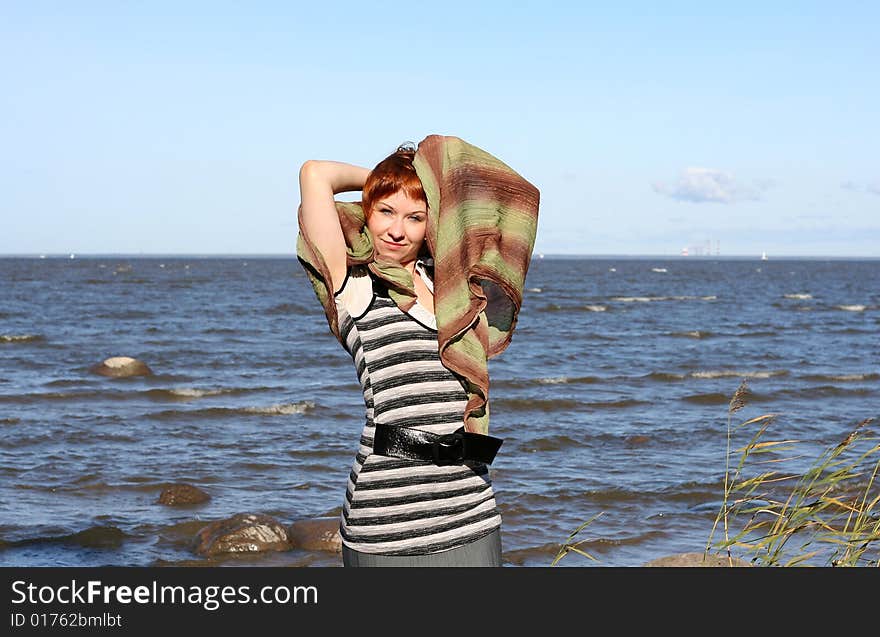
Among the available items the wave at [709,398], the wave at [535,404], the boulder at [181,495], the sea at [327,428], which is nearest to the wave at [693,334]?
Result: the sea at [327,428]

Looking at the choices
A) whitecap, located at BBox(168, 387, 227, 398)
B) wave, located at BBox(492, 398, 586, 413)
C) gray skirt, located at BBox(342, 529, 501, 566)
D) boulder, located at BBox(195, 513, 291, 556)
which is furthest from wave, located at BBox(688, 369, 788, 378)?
gray skirt, located at BBox(342, 529, 501, 566)

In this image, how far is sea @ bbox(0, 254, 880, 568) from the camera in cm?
873

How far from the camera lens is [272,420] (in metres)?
14.5

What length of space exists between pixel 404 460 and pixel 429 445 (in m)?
0.09

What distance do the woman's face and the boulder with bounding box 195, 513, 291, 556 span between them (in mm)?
5689

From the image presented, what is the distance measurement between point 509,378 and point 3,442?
974 centimetres

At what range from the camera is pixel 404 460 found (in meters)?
2.84

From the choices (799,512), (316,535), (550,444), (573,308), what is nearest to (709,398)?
(550,444)

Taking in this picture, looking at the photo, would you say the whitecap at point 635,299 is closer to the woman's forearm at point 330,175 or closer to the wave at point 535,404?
the wave at point 535,404

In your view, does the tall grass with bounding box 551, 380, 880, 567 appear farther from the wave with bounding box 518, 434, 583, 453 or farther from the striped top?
the wave with bounding box 518, 434, 583, 453

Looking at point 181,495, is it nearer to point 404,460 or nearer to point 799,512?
point 799,512

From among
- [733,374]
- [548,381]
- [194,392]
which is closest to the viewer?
[194,392]

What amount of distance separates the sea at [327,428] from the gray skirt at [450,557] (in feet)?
3.70

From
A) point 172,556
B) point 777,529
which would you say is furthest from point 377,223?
point 172,556
